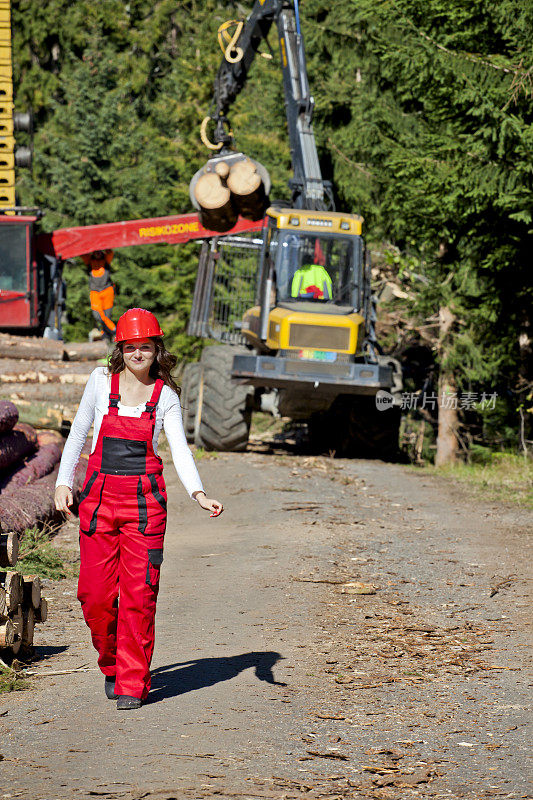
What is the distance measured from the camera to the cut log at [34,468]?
10.5 m

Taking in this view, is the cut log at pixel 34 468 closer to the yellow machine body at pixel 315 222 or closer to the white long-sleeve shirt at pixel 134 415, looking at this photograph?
the yellow machine body at pixel 315 222

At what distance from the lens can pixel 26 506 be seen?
10.1 metres

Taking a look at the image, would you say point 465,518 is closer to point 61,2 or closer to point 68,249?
point 68,249

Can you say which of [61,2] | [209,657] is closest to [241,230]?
[209,657]

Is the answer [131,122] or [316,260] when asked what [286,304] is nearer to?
[316,260]

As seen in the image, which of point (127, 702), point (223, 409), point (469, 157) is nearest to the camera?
point (127, 702)

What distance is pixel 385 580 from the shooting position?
8.32m

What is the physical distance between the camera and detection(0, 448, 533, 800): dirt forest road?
4.32 m

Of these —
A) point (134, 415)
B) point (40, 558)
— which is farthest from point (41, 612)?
point (40, 558)

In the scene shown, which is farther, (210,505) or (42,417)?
(42,417)

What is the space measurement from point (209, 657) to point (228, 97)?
1503cm

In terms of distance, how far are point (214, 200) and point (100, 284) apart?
4.13 meters

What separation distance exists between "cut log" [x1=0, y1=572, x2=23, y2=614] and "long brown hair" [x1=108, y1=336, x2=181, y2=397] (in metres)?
1.34

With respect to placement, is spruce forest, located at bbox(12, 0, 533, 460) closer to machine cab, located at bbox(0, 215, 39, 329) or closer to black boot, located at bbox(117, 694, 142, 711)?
machine cab, located at bbox(0, 215, 39, 329)
